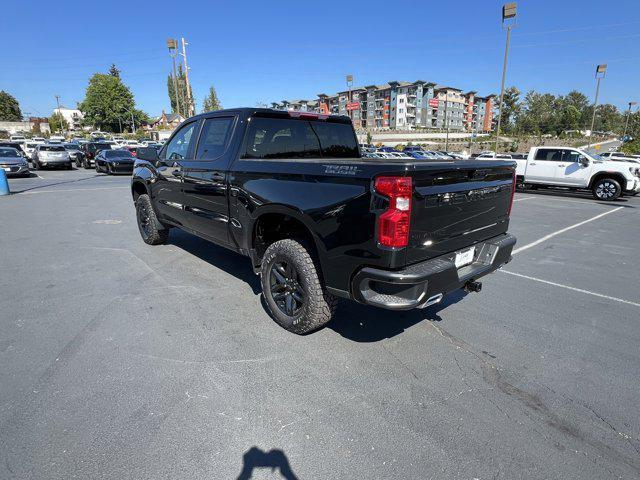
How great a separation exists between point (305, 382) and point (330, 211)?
4.24 feet

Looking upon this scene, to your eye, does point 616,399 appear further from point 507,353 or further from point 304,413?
point 304,413

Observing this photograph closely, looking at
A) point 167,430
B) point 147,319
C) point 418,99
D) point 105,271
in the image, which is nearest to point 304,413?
point 167,430

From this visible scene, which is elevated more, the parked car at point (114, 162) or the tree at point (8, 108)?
the tree at point (8, 108)

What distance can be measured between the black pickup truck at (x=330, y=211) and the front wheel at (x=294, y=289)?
1cm

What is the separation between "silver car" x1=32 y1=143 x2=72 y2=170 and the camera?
22544mm

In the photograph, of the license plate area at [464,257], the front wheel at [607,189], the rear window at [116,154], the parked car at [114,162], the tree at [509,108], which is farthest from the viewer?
the tree at [509,108]

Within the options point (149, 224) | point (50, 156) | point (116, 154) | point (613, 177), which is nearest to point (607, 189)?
point (613, 177)

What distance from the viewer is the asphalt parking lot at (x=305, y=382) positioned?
6.99 ft

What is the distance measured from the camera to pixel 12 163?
57.9 feet

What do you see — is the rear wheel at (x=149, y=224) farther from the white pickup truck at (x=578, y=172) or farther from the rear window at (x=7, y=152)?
the rear window at (x=7, y=152)

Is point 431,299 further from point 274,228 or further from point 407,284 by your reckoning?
point 274,228

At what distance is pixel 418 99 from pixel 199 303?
11338cm

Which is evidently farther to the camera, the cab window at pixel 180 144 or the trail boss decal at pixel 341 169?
the cab window at pixel 180 144

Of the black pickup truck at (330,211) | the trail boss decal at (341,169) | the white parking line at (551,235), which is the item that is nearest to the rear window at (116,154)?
the black pickup truck at (330,211)
